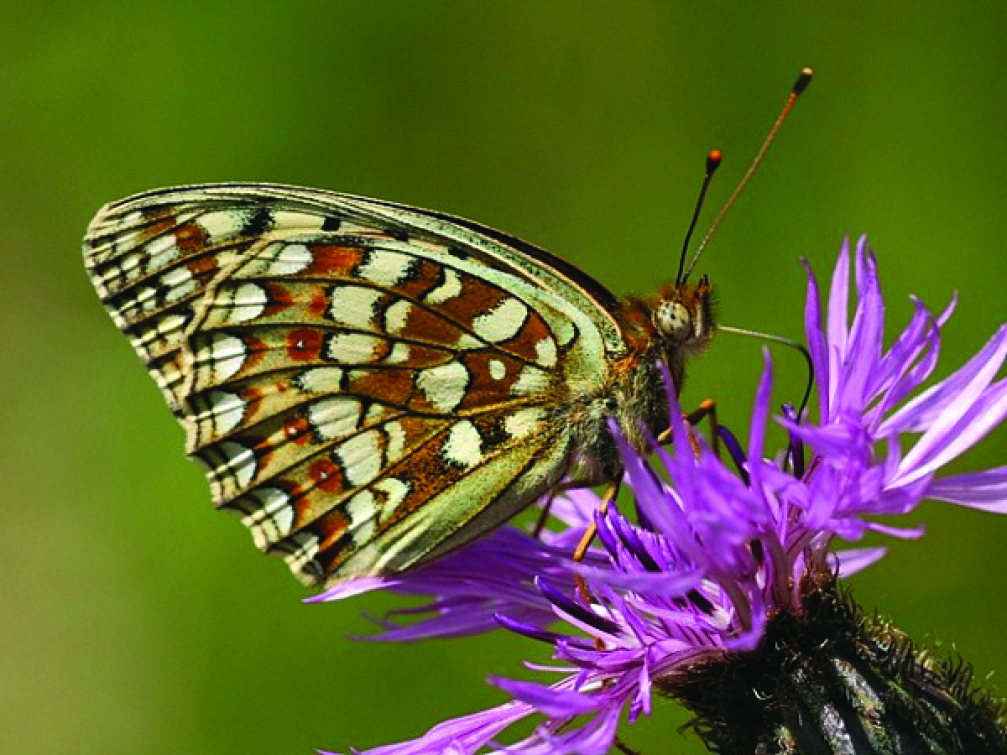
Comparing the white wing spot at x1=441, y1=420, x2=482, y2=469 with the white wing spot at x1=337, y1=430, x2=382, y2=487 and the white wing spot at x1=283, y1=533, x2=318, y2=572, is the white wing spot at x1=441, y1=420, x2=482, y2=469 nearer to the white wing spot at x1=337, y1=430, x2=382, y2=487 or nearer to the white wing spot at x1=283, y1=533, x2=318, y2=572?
the white wing spot at x1=337, y1=430, x2=382, y2=487

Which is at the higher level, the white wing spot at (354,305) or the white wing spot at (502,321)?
the white wing spot at (354,305)

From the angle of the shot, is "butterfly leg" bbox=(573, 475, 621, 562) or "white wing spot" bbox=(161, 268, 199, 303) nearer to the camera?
"butterfly leg" bbox=(573, 475, 621, 562)

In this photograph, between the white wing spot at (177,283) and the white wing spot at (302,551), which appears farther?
the white wing spot at (177,283)

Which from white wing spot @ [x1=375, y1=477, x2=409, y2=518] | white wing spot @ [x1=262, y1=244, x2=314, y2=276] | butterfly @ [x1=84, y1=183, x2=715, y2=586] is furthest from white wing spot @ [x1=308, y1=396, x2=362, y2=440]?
white wing spot @ [x1=262, y1=244, x2=314, y2=276]

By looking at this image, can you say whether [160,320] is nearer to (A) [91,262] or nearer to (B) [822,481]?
(A) [91,262]

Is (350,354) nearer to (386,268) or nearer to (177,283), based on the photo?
(386,268)

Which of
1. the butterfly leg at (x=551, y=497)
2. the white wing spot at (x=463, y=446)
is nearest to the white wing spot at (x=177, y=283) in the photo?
the white wing spot at (x=463, y=446)

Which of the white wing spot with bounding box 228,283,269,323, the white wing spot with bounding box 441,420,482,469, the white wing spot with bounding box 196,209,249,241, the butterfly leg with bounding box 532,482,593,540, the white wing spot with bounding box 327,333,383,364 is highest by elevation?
the white wing spot with bounding box 196,209,249,241

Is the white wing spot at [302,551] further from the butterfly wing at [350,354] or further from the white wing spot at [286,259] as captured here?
the white wing spot at [286,259]
